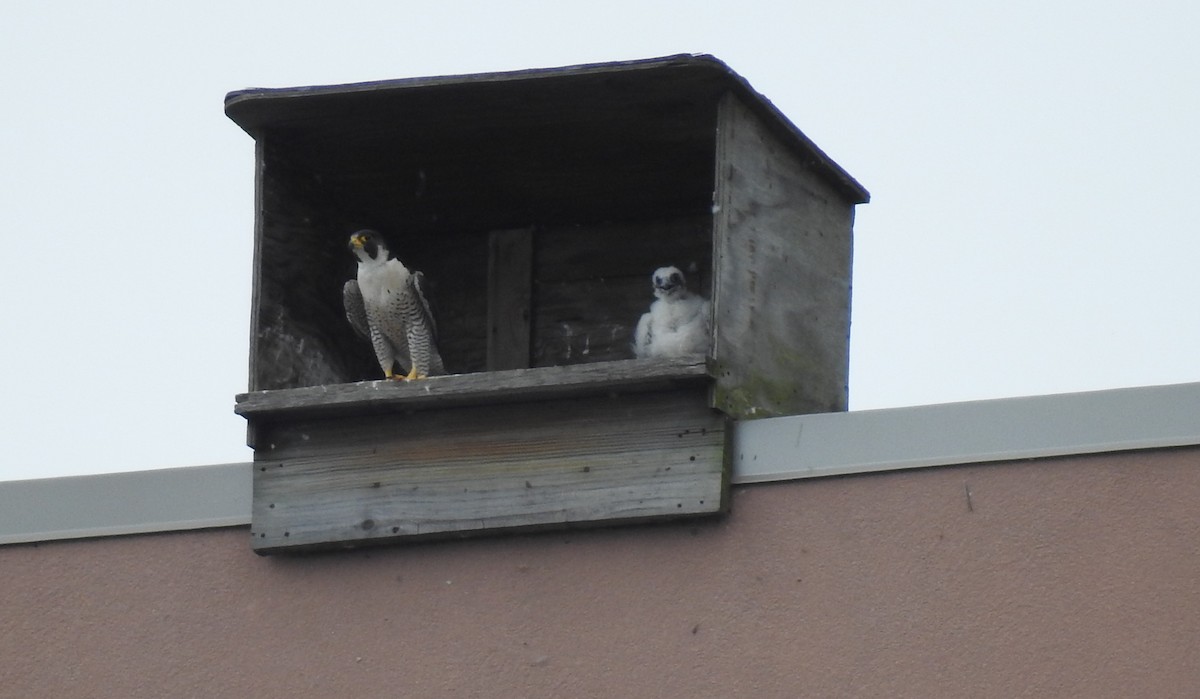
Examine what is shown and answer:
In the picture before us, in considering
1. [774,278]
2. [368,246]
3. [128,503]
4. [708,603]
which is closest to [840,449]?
[708,603]

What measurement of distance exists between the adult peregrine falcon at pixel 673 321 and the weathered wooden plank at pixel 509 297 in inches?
16.4

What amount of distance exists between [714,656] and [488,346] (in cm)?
208

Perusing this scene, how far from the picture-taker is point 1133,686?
14.2 feet

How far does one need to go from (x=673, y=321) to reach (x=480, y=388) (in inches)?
50.6

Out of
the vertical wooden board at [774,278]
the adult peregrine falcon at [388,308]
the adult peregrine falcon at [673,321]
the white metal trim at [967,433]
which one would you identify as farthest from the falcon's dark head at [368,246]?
the white metal trim at [967,433]

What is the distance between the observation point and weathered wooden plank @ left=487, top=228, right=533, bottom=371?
6500 mm

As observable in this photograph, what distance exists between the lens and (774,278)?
17.6 ft

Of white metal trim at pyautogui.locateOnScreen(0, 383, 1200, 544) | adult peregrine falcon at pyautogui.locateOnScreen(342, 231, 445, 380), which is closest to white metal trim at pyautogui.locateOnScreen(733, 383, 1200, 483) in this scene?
white metal trim at pyautogui.locateOnScreen(0, 383, 1200, 544)

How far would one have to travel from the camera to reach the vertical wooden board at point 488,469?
16.0ft

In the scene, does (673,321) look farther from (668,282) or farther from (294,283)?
(294,283)

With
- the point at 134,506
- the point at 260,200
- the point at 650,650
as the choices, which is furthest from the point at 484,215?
the point at 650,650

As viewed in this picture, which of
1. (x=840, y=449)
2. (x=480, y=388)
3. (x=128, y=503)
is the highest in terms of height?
(x=480, y=388)

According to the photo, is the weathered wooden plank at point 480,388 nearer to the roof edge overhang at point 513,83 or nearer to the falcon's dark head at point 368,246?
the roof edge overhang at point 513,83

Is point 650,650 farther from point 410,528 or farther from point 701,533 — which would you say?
point 410,528
